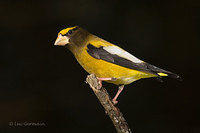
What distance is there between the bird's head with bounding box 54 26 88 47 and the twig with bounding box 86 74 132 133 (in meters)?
0.56

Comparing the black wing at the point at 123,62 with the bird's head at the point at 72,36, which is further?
the bird's head at the point at 72,36

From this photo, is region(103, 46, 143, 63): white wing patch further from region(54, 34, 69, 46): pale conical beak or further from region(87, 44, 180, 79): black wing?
region(54, 34, 69, 46): pale conical beak

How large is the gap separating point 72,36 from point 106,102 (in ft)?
2.79

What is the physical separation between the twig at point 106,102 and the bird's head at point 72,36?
1.84 feet

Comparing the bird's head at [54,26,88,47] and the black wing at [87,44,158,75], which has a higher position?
the bird's head at [54,26,88,47]

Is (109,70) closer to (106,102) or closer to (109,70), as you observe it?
(109,70)

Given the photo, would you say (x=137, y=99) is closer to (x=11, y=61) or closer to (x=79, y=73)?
(x=79, y=73)

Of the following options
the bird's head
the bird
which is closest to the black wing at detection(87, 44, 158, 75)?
the bird

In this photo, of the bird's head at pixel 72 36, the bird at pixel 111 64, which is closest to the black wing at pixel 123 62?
the bird at pixel 111 64

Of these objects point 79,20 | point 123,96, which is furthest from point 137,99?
point 79,20

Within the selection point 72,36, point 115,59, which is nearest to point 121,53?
point 115,59

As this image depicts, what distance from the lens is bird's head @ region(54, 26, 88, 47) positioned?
3105 millimetres

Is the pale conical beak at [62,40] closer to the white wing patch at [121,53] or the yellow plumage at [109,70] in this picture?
the yellow plumage at [109,70]

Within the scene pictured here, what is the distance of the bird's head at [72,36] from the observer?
10.2 feet
